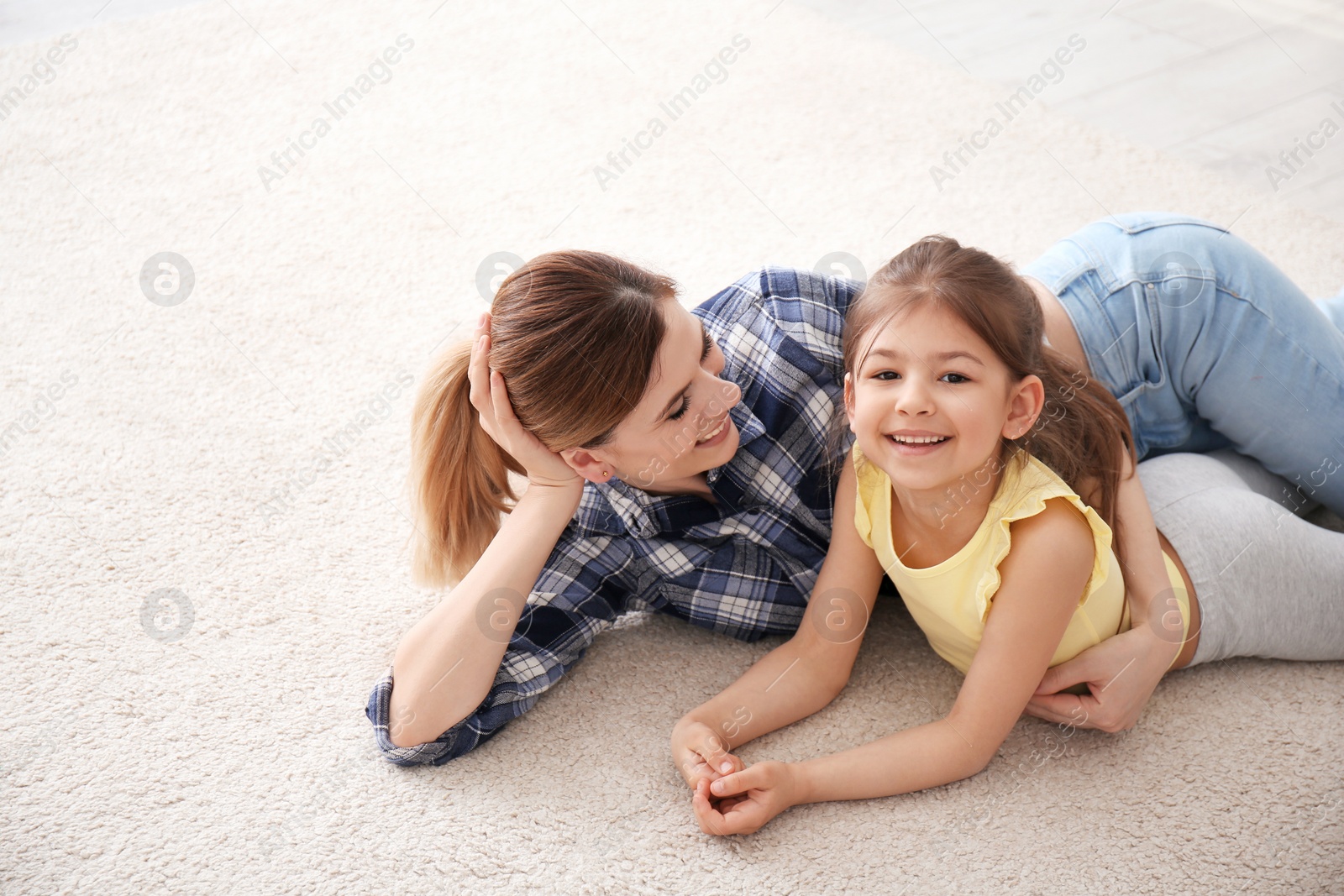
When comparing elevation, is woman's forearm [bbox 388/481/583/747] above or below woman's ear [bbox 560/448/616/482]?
below

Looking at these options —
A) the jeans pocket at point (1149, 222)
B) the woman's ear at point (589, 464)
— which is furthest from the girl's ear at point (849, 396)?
the jeans pocket at point (1149, 222)

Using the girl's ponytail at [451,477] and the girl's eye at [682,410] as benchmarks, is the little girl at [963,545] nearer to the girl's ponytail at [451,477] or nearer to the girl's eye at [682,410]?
the girl's eye at [682,410]

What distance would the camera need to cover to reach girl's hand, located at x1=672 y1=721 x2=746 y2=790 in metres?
1.08

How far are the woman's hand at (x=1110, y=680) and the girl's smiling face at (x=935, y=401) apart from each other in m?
0.26

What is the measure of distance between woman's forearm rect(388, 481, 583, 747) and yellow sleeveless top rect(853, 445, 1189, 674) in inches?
12.5

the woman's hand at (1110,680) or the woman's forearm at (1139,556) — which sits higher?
the woman's forearm at (1139,556)

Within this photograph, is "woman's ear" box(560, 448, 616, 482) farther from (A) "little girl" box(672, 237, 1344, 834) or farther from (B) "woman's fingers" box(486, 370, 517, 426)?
(A) "little girl" box(672, 237, 1344, 834)

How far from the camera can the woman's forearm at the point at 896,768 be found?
1074 millimetres

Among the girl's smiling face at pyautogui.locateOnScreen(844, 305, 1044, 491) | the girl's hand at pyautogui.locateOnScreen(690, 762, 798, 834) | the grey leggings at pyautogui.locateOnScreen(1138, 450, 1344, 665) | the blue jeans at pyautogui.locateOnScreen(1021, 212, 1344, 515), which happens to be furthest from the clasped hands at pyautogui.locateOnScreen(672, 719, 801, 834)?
the blue jeans at pyautogui.locateOnScreen(1021, 212, 1344, 515)

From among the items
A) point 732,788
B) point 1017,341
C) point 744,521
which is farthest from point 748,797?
point 1017,341

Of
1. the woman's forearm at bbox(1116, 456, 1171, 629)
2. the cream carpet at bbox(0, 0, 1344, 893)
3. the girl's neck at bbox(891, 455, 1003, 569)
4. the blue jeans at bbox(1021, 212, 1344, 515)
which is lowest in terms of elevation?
the cream carpet at bbox(0, 0, 1344, 893)

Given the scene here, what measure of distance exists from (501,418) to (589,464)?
0.11 meters

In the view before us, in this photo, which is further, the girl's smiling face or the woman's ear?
the woman's ear

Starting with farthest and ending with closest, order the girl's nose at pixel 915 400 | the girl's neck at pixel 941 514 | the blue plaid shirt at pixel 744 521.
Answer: the blue plaid shirt at pixel 744 521 → the girl's neck at pixel 941 514 → the girl's nose at pixel 915 400
